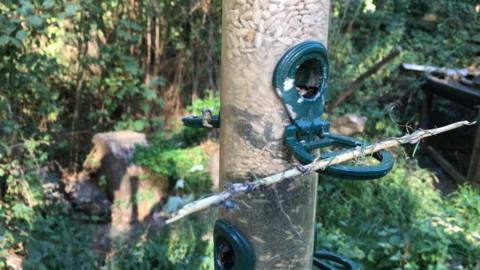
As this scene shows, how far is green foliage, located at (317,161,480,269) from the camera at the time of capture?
3.18 meters

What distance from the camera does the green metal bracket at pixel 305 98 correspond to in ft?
4.47

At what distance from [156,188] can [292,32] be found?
12.2 feet

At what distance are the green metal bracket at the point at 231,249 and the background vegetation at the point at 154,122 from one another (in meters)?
Answer: 0.92

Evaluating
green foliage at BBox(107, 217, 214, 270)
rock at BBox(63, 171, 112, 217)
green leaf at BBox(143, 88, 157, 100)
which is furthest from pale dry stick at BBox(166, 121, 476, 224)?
green leaf at BBox(143, 88, 157, 100)

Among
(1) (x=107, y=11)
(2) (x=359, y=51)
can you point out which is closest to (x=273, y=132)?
(1) (x=107, y=11)

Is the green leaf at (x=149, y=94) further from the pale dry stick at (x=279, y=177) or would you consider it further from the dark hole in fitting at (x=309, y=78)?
the pale dry stick at (x=279, y=177)

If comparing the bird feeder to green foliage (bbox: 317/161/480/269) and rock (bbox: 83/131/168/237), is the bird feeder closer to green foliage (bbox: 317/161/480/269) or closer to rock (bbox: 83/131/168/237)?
green foliage (bbox: 317/161/480/269)

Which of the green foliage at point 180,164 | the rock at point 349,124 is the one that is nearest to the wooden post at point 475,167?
the rock at point 349,124

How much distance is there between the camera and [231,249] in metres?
1.51

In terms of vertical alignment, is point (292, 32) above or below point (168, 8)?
below

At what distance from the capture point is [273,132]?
1417 millimetres

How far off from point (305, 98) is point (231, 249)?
52 centimetres

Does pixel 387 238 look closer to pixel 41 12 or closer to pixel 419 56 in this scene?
pixel 41 12

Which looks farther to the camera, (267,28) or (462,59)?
(462,59)
